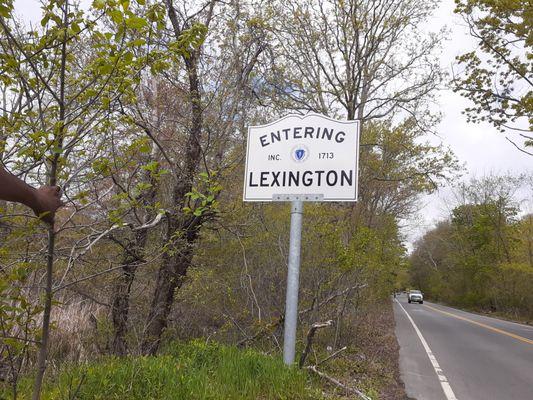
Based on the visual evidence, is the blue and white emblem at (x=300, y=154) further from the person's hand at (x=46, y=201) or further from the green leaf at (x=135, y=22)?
the person's hand at (x=46, y=201)

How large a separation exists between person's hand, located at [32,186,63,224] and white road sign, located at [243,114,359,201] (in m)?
2.84

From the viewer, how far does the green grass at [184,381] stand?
3.57 metres

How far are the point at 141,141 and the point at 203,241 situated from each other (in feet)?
14.0

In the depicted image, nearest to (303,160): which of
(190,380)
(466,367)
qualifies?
(190,380)

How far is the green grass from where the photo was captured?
3.57 m

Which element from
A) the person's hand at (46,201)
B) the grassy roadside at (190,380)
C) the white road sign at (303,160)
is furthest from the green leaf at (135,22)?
the white road sign at (303,160)

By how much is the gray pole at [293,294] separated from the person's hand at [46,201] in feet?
9.19

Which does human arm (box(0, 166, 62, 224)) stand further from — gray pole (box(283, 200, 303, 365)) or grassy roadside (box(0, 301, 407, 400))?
gray pole (box(283, 200, 303, 365))

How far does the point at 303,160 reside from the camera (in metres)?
4.89

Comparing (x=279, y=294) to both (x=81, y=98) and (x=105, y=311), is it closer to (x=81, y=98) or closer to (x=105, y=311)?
(x=105, y=311)

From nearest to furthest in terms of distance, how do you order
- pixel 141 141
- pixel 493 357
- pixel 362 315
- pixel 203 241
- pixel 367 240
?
pixel 141 141, pixel 203 241, pixel 367 240, pixel 362 315, pixel 493 357

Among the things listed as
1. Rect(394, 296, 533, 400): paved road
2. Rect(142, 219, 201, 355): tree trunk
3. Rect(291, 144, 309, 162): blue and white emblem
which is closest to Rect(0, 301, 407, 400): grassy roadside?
Rect(142, 219, 201, 355): tree trunk

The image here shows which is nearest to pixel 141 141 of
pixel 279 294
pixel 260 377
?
pixel 260 377

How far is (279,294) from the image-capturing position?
7969mm
